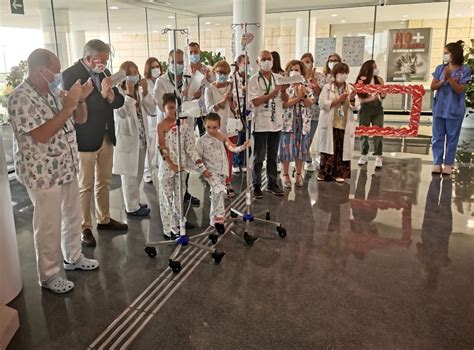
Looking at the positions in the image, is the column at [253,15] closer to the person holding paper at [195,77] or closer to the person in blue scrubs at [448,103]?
the person holding paper at [195,77]

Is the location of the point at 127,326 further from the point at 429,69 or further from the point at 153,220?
the point at 429,69

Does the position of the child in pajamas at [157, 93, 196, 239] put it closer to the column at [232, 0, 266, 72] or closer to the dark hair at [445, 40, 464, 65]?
the dark hair at [445, 40, 464, 65]

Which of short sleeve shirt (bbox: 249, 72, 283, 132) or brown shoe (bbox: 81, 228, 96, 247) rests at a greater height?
short sleeve shirt (bbox: 249, 72, 283, 132)

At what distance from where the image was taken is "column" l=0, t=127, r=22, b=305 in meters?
2.58

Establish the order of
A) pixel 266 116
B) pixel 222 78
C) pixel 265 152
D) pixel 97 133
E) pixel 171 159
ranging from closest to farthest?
pixel 171 159 → pixel 97 133 → pixel 222 78 → pixel 266 116 → pixel 265 152

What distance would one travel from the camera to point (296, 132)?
5.28m

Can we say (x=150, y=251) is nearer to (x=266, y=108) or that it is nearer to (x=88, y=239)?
(x=88, y=239)

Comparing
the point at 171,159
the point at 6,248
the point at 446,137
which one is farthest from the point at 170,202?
the point at 446,137

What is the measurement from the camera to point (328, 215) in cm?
426

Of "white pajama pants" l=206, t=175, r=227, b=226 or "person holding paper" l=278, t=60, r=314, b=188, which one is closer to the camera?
"white pajama pants" l=206, t=175, r=227, b=226

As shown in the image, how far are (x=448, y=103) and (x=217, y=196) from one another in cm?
362

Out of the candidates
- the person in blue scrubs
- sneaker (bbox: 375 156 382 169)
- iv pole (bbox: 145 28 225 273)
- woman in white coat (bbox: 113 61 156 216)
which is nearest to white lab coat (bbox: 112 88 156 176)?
woman in white coat (bbox: 113 61 156 216)

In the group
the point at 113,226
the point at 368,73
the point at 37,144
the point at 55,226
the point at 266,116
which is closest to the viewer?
the point at 37,144

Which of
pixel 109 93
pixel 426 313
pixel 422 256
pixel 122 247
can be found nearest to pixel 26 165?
pixel 109 93
